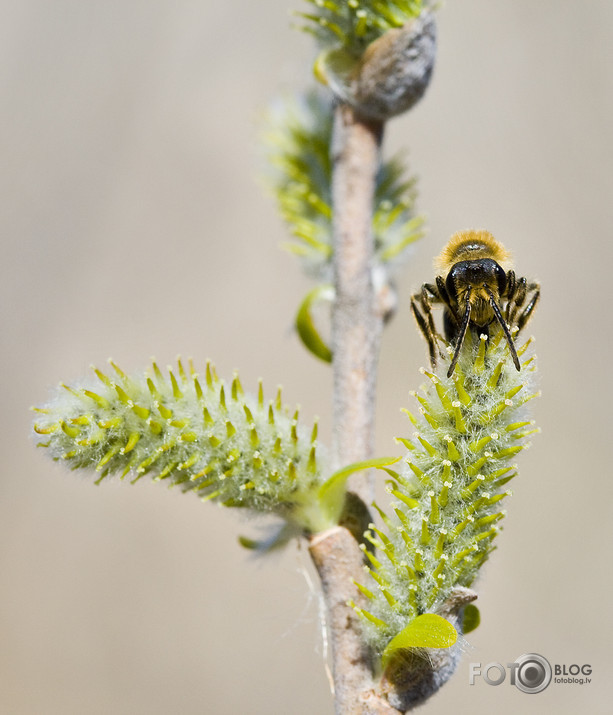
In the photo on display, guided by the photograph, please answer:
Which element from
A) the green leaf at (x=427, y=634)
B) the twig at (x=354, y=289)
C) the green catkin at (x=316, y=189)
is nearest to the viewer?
the green leaf at (x=427, y=634)

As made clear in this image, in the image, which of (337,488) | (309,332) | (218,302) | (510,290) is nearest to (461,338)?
(510,290)

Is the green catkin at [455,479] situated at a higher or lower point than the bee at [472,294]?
lower

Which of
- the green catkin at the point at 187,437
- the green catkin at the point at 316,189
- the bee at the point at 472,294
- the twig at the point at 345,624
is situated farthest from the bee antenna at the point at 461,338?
the green catkin at the point at 316,189

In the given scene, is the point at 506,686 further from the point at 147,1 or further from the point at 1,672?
the point at 147,1

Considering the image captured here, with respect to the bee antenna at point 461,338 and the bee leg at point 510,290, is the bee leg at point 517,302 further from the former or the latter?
the bee antenna at point 461,338

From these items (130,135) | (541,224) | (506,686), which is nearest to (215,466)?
(506,686)

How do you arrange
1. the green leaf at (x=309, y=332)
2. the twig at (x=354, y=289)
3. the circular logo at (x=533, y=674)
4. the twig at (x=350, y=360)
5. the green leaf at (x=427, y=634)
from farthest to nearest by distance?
the green leaf at (x=309, y=332) < the twig at (x=354, y=289) < the circular logo at (x=533, y=674) < the twig at (x=350, y=360) < the green leaf at (x=427, y=634)
